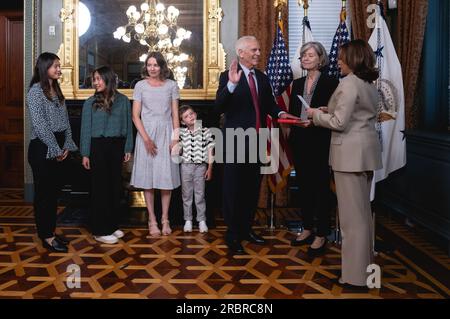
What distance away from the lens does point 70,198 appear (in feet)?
21.1

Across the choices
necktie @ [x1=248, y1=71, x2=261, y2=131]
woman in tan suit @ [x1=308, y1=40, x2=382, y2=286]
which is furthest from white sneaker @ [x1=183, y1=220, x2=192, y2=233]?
woman in tan suit @ [x1=308, y1=40, x2=382, y2=286]

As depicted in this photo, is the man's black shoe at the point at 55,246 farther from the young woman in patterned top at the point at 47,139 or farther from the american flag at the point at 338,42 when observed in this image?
the american flag at the point at 338,42

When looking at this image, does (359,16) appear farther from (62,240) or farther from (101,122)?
(62,240)

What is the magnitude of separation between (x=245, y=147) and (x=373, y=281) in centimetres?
145

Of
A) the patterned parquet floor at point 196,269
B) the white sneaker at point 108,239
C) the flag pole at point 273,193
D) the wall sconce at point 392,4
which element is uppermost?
the wall sconce at point 392,4

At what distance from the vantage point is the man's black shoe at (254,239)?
446 cm

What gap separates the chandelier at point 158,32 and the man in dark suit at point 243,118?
2.08m

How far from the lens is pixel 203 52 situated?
20.5 feet

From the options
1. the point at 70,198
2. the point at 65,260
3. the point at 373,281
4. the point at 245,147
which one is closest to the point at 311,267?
the point at 373,281

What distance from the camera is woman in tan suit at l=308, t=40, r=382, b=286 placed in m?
3.18

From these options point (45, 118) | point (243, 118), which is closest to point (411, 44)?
Result: point (243, 118)

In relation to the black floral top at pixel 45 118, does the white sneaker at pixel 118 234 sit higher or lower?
lower

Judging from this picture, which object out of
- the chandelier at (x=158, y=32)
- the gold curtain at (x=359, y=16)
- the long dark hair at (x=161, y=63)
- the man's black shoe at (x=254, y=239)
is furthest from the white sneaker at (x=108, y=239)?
the gold curtain at (x=359, y=16)

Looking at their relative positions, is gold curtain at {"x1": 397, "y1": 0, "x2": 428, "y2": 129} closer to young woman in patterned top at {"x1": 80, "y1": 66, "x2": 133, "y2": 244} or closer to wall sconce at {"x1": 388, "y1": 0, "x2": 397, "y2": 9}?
wall sconce at {"x1": 388, "y1": 0, "x2": 397, "y2": 9}
